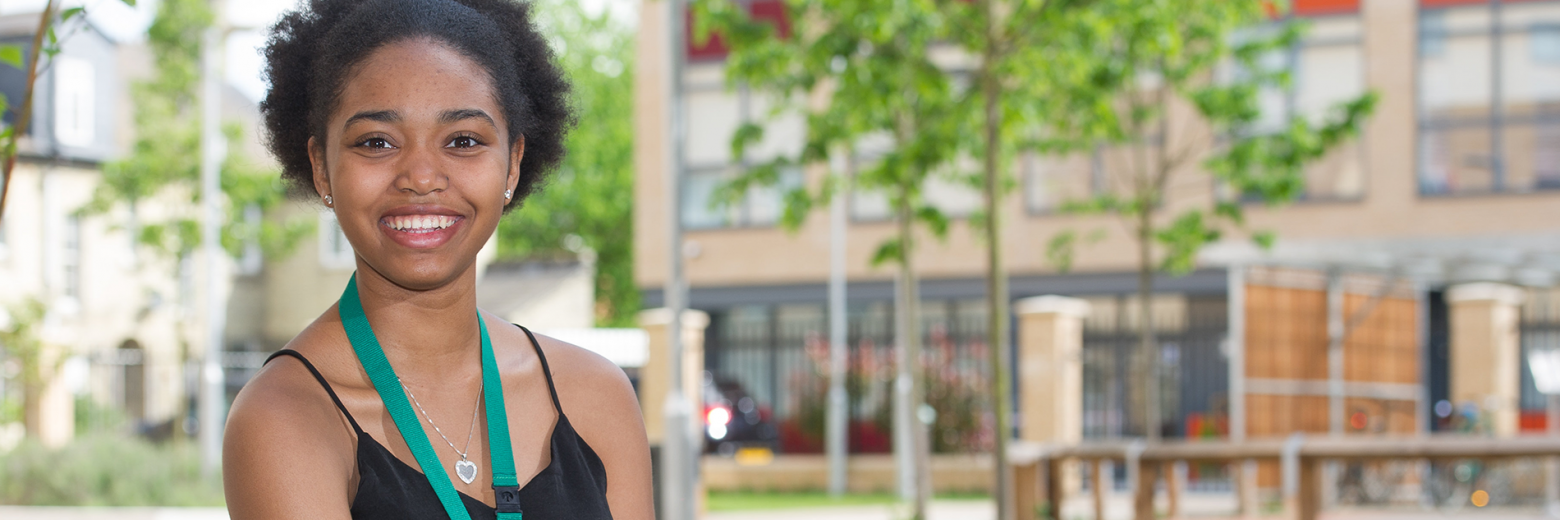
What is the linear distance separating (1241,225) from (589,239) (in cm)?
3233

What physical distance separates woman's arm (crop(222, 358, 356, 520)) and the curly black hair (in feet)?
1.07

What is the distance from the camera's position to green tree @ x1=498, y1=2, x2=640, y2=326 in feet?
149

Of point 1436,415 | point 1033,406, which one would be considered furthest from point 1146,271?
point 1436,415

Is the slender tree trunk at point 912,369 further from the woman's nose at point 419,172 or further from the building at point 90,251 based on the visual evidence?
the building at point 90,251

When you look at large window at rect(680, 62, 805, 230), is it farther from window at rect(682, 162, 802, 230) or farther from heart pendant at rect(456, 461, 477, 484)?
heart pendant at rect(456, 461, 477, 484)

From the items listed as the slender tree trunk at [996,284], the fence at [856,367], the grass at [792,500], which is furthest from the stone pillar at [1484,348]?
the slender tree trunk at [996,284]

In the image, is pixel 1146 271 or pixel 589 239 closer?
pixel 1146 271

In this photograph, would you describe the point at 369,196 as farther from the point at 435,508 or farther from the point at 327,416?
the point at 435,508

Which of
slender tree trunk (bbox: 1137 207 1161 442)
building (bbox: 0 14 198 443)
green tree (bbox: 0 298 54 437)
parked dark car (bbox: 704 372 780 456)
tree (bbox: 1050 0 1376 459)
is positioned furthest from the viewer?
building (bbox: 0 14 198 443)

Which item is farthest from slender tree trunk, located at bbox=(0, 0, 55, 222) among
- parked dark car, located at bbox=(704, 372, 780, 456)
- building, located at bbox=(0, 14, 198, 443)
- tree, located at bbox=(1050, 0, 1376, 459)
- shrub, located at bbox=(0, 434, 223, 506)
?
building, located at bbox=(0, 14, 198, 443)

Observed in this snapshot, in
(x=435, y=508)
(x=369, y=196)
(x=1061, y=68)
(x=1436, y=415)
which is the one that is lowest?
(x=1436, y=415)

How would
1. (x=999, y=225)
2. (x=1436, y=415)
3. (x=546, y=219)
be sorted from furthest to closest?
(x=546, y=219), (x=1436, y=415), (x=999, y=225)

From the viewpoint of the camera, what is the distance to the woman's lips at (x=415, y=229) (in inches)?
70.3

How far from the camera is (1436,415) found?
25.7 m
